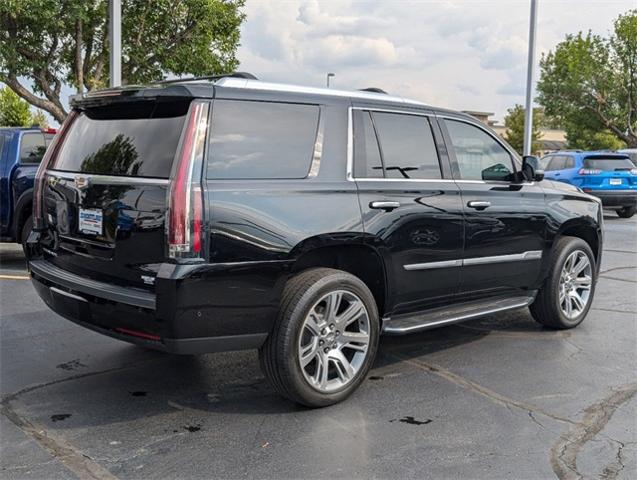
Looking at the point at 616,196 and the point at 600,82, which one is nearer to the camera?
the point at 616,196

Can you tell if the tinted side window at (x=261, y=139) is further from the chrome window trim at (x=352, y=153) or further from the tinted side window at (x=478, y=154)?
the tinted side window at (x=478, y=154)

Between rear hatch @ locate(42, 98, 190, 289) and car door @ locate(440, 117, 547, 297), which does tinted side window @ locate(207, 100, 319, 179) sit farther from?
car door @ locate(440, 117, 547, 297)

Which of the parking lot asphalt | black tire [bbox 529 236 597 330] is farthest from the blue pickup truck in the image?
black tire [bbox 529 236 597 330]

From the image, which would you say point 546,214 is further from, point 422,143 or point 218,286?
point 218,286

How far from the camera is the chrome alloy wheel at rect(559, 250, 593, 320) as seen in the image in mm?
5902

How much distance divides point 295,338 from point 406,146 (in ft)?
5.39

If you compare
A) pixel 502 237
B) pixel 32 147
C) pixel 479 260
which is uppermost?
pixel 32 147

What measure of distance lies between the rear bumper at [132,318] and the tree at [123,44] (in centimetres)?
1436

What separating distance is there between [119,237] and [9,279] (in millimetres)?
4816

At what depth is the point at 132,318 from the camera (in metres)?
3.62

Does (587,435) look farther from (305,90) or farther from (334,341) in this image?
(305,90)

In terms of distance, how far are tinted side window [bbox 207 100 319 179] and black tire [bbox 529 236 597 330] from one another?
269 cm

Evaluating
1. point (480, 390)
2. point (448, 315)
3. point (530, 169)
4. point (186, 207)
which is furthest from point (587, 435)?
point (186, 207)

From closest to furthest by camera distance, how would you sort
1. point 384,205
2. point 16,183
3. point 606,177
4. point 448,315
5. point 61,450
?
1. point 61,450
2. point 384,205
3. point 448,315
4. point 16,183
5. point 606,177
